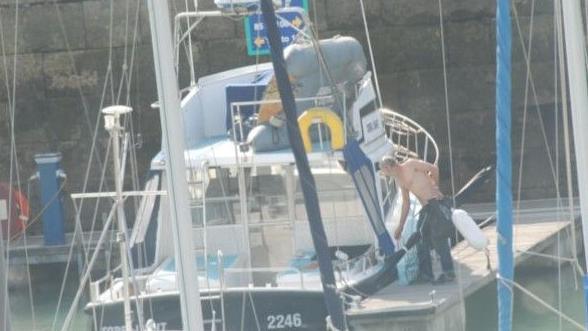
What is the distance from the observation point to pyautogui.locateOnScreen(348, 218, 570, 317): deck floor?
9916 mm

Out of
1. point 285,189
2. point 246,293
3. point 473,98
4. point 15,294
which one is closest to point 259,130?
point 285,189

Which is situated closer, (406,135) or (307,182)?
(307,182)

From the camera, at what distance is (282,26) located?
11422 millimetres

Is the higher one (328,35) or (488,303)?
(328,35)

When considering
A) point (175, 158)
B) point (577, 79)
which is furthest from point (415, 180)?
point (175, 158)

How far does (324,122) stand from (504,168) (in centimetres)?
327

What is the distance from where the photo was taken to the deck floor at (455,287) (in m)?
9.92

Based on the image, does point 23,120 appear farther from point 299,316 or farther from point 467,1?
point 299,316

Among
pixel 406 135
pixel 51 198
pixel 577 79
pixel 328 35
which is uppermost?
pixel 577 79

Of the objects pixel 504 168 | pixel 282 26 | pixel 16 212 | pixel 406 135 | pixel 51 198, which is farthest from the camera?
pixel 51 198

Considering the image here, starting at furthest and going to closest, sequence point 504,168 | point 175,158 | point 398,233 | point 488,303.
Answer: point 488,303
point 398,233
point 504,168
point 175,158

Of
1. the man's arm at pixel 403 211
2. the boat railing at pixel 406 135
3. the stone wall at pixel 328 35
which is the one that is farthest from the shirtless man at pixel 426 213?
the stone wall at pixel 328 35

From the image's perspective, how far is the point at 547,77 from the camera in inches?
593

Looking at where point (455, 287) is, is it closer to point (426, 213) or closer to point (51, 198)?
point (426, 213)
